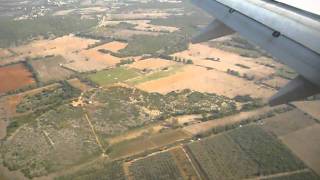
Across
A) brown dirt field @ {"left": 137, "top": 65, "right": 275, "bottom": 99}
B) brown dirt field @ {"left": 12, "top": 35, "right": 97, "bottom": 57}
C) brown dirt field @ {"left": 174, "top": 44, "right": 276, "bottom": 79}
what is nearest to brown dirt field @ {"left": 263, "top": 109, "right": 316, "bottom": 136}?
brown dirt field @ {"left": 137, "top": 65, "right": 275, "bottom": 99}

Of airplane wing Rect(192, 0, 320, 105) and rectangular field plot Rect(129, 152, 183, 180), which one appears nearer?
airplane wing Rect(192, 0, 320, 105)

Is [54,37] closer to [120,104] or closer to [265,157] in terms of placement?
[120,104]

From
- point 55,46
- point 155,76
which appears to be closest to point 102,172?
point 155,76

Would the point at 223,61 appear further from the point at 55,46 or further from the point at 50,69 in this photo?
the point at 55,46

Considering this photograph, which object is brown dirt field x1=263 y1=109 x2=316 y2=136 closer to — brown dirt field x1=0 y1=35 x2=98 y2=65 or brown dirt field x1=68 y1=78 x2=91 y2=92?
brown dirt field x1=68 y1=78 x2=91 y2=92

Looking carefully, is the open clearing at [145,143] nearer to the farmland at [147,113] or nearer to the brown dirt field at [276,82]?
the farmland at [147,113]

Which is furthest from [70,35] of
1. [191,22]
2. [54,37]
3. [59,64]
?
[191,22]
